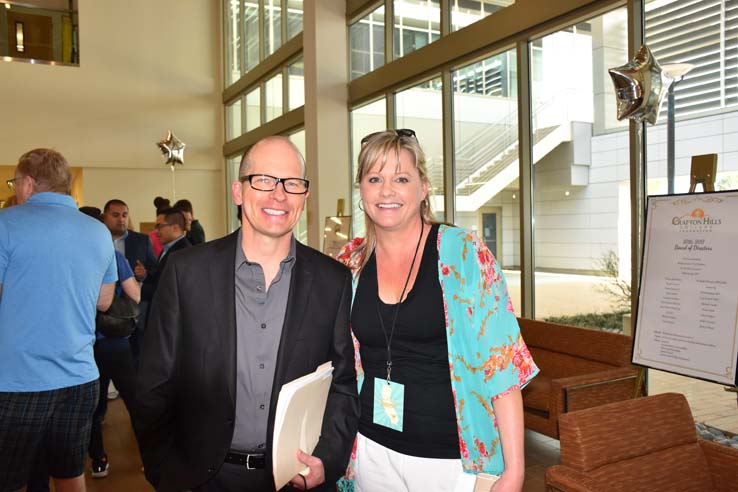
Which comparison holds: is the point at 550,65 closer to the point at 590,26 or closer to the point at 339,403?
the point at 590,26

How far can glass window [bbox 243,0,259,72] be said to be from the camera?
471 inches

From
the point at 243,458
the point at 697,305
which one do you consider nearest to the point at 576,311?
the point at 697,305

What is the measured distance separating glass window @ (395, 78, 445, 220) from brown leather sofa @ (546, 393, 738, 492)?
4.55 metres

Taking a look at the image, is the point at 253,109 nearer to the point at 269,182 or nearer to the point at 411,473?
the point at 269,182

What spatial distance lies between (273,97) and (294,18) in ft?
5.29

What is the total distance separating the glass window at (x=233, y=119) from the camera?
42.3 feet

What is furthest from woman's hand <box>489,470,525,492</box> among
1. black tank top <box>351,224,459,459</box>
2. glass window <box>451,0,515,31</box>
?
glass window <box>451,0,515,31</box>

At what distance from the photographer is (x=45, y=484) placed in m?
2.97

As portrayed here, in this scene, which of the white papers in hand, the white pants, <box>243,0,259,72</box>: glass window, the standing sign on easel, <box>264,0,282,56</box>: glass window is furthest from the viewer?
<box>243,0,259,72</box>: glass window

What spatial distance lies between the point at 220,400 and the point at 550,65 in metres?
4.74

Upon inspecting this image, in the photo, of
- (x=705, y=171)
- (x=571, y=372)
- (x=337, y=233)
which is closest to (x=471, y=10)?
(x=337, y=233)

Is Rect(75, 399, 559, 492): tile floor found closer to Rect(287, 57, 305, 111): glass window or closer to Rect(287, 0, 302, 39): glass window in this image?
Rect(287, 57, 305, 111): glass window

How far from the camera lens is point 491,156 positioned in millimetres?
6012

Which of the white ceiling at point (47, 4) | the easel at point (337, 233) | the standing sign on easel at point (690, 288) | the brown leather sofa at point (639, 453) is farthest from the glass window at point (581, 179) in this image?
the white ceiling at point (47, 4)
